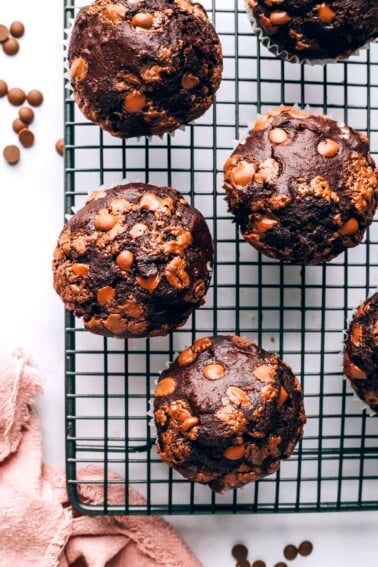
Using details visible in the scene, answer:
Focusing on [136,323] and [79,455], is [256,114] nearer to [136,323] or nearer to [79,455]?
[136,323]

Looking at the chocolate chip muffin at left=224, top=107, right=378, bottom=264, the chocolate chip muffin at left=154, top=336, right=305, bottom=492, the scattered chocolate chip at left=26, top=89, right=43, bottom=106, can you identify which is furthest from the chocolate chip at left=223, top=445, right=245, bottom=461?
the scattered chocolate chip at left=26, top=89, right=43, bottom=106

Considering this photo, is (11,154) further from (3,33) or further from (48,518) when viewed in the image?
(48,518)

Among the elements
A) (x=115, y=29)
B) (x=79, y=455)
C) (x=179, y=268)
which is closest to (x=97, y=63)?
(x=115, y=29)

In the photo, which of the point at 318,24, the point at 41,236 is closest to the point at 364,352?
the point at 318,24

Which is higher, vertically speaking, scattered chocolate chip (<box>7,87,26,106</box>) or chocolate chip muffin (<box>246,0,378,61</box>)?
chocolate chip muffin (<box>246,0,378,61</box>)

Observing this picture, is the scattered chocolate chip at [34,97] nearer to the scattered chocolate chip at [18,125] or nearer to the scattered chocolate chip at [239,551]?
the scattered chocolate chip at [18,125]

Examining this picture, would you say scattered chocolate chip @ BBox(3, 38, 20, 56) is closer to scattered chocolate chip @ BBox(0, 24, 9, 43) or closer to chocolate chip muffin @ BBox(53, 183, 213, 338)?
scattered chocolate chip @ BBox(0, 24, 9, 43)
